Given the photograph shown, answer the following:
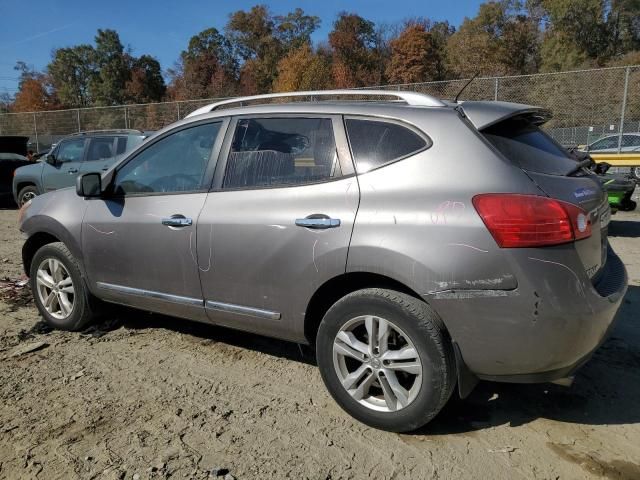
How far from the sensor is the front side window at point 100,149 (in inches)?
418

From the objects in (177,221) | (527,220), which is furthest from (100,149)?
(527,220)

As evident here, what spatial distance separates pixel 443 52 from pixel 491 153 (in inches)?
2401

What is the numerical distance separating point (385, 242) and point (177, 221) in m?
1.52

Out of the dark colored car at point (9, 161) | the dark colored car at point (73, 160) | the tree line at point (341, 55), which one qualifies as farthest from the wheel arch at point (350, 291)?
the tree line at point (341, 55)

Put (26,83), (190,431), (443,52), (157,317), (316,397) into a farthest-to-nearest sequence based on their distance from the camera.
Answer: (26,83) < (443,52) < (157,317) < (316,397) < (190,431)

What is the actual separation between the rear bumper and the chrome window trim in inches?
41.1

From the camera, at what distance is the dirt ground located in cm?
266

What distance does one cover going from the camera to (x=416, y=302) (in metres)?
2.72

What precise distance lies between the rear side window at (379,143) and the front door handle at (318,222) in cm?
31

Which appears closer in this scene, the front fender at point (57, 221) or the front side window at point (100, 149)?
the front fender at point (57, 221)

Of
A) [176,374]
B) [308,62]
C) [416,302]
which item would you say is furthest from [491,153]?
[308,62]

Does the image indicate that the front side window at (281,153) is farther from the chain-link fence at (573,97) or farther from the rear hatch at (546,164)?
the chain-link fence at (573,97)

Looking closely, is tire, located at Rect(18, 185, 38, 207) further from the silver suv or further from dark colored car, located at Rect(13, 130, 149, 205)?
the silver suv

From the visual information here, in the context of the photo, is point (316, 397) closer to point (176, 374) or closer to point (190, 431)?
point (190, 431)
